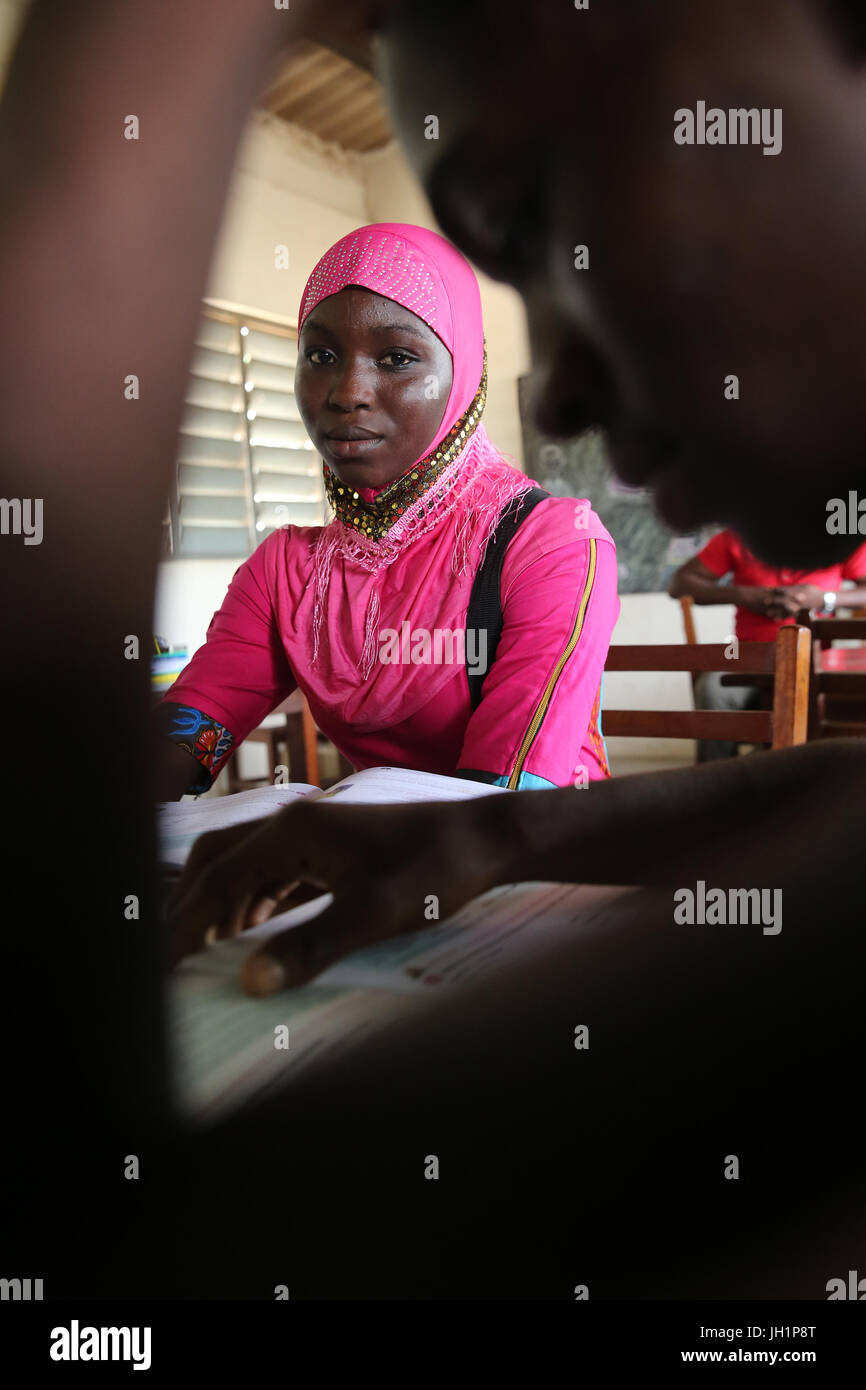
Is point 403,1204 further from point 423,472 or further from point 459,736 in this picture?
point 423,472

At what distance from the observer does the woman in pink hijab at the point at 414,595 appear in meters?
0.36

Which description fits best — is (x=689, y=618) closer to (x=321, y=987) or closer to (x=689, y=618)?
Answer: (x=689, y=618)

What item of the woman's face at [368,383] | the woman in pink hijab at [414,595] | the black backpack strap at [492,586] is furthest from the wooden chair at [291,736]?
the woman's face at [368,383]

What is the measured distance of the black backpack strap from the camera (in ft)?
1.61

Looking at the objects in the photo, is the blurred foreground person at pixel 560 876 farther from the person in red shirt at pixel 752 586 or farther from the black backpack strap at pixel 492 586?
the black backpack strap at pixel 492 586

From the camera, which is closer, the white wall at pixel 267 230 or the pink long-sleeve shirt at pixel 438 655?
the white wall at pixel 267 230

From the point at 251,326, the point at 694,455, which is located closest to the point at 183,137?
the point at 251,326

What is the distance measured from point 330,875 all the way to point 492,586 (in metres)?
0.30

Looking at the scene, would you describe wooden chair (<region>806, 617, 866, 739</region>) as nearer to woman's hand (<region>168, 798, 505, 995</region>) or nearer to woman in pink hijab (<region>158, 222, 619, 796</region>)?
woman in pink hijab (<region>158, 222, 619, 796</region>)

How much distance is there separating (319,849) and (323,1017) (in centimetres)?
5

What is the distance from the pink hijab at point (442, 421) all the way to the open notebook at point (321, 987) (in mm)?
200

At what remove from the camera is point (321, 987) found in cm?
23

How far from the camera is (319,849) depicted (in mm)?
248

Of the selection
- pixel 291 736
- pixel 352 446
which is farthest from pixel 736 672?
pixel 291 736
